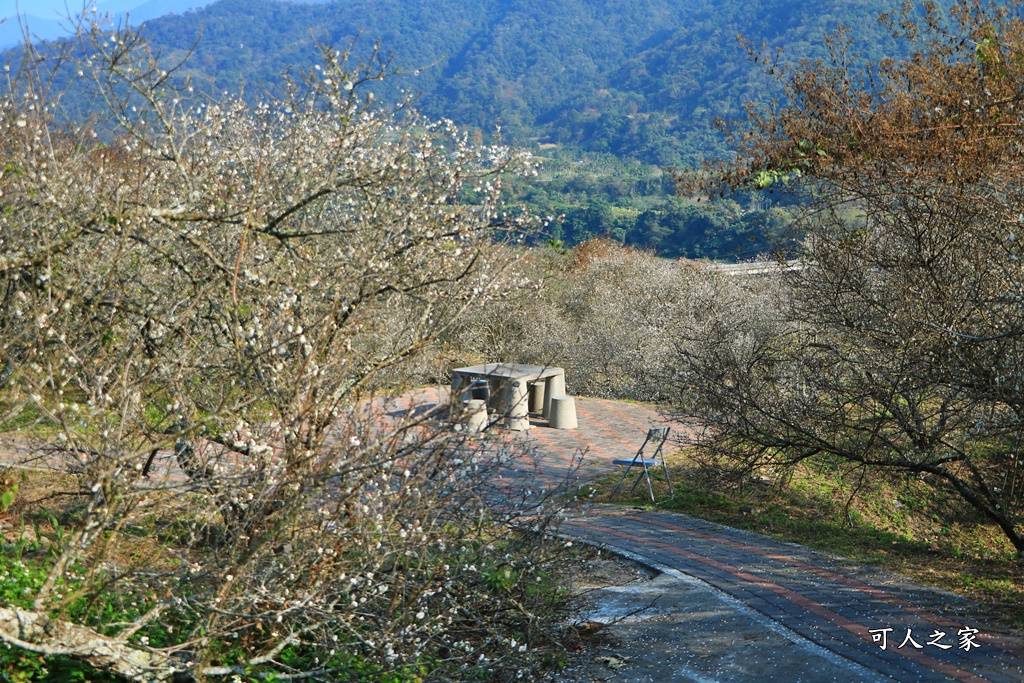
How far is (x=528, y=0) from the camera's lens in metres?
123

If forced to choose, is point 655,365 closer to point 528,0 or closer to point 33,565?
point 33,565

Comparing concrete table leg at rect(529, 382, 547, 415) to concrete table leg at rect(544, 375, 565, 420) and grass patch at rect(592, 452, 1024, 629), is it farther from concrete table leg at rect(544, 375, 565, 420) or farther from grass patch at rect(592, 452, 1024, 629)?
grass patch at rect(592, 452, 1024, 629)

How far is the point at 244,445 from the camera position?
461 centimetres

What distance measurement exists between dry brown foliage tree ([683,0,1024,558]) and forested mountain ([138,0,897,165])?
44802mm

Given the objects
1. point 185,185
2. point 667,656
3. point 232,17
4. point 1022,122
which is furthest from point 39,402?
point 232,17

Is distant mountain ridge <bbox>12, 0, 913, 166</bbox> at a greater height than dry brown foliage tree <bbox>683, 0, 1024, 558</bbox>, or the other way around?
distant mountain ridge <bbox>12, 0, 913, 166</bbox>

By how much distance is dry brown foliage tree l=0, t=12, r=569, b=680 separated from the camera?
381cm

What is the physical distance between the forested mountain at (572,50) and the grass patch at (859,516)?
4505 centimetres

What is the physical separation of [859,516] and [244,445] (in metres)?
7.80

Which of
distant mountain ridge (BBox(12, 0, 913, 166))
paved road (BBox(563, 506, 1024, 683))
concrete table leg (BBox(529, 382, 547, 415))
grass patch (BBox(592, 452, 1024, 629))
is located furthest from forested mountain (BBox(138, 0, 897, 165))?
paved road (BBox(563, 506, 1024, 683))

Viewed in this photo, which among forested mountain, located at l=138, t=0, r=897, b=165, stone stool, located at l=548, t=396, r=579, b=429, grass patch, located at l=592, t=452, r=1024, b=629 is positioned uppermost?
forested mountain, located at l=138, t=0, r=897, b=165

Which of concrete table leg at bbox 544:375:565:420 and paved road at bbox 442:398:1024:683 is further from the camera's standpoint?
concrete table leg at bbox 544:375:565:420

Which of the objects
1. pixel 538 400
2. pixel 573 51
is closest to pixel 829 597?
pixel 538 400

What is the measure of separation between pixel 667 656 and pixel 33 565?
4.08 metres
